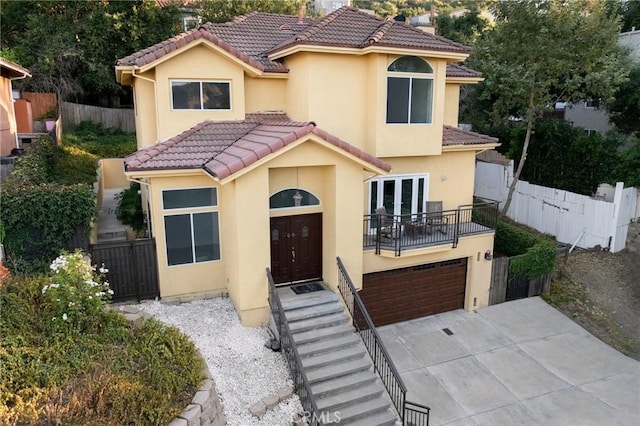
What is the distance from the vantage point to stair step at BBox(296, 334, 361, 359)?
1027 cm

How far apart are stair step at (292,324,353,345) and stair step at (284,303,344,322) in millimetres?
402

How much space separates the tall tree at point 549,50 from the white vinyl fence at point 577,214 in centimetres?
362

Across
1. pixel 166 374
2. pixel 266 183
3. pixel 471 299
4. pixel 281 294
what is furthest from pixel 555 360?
pixel 166 374

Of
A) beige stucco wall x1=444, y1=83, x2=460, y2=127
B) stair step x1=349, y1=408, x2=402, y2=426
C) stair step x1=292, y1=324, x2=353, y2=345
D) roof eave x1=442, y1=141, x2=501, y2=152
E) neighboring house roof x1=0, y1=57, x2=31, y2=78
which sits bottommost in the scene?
stair step x1=349, y1=408, x2=402, y2=426

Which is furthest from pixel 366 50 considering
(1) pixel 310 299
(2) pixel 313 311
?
(2) pixel 313 311

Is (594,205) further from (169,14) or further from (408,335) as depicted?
(169,14)

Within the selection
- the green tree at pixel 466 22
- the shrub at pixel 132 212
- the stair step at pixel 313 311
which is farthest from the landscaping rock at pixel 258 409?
the green tree at pixel 466 22

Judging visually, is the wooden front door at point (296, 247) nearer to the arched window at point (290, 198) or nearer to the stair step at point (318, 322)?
the arched window at point (290, 198)

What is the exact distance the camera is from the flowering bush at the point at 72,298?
821 cm

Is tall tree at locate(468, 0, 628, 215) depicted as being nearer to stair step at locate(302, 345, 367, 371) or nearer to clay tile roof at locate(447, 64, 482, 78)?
clay tile roof at locate(447, 64, 482, 78)

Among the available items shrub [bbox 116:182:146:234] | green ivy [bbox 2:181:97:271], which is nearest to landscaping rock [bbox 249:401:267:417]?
green ivy [bbox 2:181:97:271]

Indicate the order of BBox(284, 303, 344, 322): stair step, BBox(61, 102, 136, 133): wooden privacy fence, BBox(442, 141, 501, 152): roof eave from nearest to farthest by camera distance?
BBox(284, 303, 344, 322): stair step, BBox(442, 141, 501, 152): roof eave, BBox(61, 102, 136, 133): wooden privacy fence

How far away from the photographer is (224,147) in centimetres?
1205

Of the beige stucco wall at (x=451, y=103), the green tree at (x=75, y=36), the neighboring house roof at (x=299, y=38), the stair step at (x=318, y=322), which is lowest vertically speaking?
the stair step at (x=318, y=322)
